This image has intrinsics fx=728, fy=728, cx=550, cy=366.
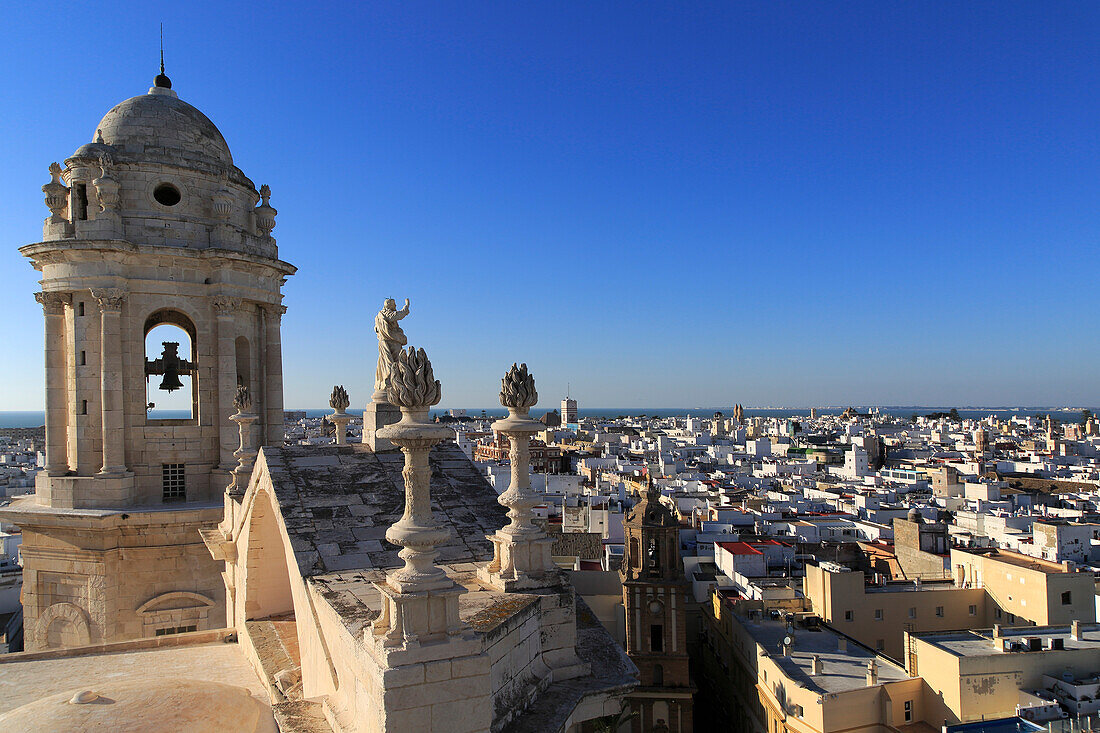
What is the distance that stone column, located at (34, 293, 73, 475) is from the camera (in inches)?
552

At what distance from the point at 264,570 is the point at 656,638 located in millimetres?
17606

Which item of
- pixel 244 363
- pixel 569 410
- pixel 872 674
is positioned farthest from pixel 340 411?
pixel 569 410

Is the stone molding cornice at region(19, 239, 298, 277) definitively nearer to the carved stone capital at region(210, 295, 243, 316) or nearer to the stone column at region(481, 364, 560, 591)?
the carved stone capital at region(210, 295, 243, 316)

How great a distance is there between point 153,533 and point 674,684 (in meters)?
16.6

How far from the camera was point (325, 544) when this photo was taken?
22.1 ft

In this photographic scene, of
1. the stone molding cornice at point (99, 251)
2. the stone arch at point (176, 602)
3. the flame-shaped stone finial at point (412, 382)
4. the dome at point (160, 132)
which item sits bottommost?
the stone arch at point (176, 602)

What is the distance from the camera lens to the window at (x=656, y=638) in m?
24.0

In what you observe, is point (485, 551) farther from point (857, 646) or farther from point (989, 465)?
point (989, 465)

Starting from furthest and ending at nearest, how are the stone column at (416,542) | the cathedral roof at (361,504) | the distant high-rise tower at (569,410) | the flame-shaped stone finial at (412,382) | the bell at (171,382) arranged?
the distant high-rise tower at (569,410)
the bell at (171,382)
the cathedral roof at (361,504)
the flame-shaped stone finial at (412,382)
the stone column at (416,542)

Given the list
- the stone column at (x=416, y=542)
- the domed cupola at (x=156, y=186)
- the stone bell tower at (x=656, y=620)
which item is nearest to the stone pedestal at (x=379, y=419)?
the stone column at (x=416, y=542)

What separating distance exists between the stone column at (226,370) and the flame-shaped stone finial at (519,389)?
33.9 ft

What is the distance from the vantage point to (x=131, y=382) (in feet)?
46.5

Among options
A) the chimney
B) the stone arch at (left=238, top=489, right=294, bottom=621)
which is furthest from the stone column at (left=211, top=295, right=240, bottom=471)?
the chimney

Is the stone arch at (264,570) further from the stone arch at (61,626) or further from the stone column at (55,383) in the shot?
the stone column at (55,383)
